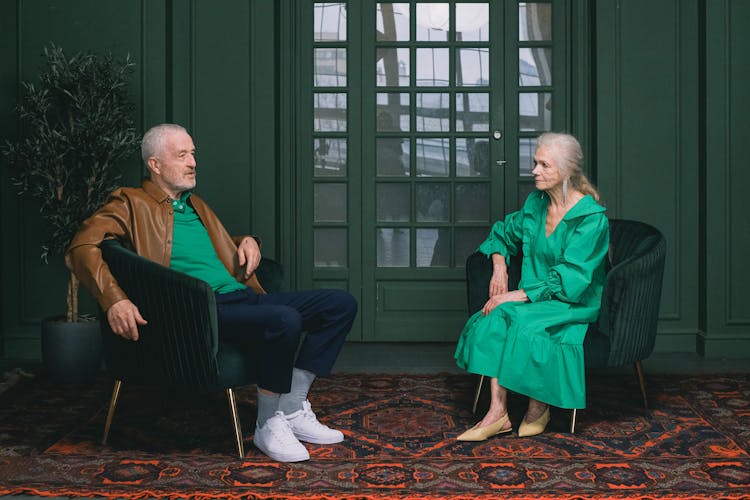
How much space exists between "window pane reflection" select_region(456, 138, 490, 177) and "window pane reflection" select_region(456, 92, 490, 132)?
0.09m

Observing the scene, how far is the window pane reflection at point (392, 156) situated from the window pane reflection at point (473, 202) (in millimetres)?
377

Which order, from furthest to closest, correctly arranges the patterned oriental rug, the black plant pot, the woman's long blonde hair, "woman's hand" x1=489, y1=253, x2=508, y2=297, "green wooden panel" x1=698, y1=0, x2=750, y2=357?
"green wooden panel" x1=698, y1=0, x2=750, y2=357 < the black plant pot < "woman's hand" x1=489, y1=253, x2=508, y2=297 < the woman's long blonde hair < the patterned oriental rug

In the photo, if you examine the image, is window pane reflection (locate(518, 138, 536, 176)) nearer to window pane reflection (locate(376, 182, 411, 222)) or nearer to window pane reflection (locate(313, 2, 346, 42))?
window pane reflection (locate(376, 182, 411, 222))

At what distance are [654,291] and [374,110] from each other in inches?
89.9

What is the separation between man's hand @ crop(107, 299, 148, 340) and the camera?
100 inches

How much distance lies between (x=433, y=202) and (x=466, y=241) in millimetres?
323

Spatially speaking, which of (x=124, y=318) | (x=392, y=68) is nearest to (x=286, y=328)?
(x=124, y=318)

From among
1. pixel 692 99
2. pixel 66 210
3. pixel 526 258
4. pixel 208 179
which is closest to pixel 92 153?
pixel 66 210

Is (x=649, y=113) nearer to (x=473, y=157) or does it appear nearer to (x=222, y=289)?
(x=473, y=157)

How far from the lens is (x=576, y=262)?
3.00 meters

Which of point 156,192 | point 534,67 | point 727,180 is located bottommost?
point 156,192

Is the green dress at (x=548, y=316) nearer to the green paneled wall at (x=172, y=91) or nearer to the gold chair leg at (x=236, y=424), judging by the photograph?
the gold chair leg at (x=236, y=424)

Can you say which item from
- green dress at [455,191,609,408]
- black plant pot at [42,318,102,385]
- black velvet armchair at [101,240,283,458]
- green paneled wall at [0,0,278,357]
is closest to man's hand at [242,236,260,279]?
black velvet armchair at [101,240,283,458]

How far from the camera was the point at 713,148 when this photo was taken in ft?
14.6
